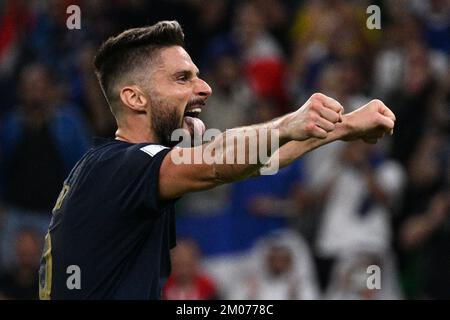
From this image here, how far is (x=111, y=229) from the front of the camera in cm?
418

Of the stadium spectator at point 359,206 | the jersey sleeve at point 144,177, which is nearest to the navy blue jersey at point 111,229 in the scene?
the jersey sleeve at point 144,177

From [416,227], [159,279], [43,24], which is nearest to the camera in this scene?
[159,279]

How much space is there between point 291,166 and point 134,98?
4168 millimetres

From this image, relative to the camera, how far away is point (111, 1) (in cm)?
1083

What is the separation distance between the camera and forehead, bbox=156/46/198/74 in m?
4.55

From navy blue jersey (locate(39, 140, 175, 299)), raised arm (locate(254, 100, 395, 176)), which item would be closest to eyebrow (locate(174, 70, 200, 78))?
navy blue jersey (locate(39, 140, 175, 299))

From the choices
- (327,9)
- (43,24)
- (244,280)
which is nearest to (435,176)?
(244,280)

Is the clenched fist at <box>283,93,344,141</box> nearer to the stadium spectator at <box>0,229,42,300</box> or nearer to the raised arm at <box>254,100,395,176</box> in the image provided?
the raised arm at <box>254,100,395,176</box>

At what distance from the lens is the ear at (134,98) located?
4512 mm

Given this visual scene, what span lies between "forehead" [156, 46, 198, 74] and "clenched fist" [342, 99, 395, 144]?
0.80 m

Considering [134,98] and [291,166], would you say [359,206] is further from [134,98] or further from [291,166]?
[134,98]

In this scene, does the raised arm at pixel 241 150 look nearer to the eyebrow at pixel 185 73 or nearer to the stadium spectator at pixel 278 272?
the eyebrow at pixel 185 73
